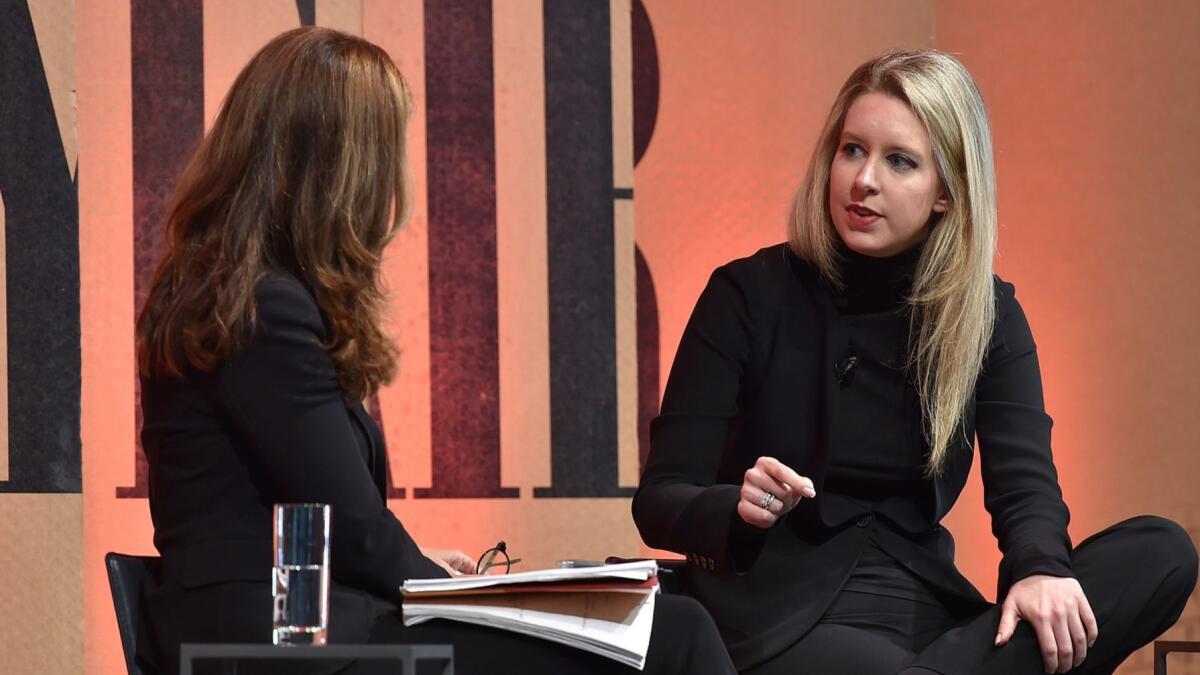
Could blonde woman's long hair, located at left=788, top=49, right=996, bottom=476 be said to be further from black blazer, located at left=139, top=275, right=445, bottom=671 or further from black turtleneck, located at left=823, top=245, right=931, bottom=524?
black blazer, located at left=139, top=275, right=445, bottom=671

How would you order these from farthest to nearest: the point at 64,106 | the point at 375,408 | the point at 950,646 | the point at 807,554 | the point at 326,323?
1. the point at 375,408
2. the point at 64,106
3. the point at 807,554
4. the point at 950,646
5. the point at 326,323

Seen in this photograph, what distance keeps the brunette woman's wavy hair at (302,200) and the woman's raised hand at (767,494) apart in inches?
18.6

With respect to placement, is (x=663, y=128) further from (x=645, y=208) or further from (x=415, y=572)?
(x=415, y=572)

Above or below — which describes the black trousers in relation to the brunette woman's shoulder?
below

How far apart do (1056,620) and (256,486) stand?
994 millimetres

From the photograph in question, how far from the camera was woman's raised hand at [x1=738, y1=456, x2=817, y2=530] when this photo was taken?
179 cm

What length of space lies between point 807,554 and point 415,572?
653 millimetres

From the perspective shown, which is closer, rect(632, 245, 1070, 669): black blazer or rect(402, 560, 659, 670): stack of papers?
rect(402, 560, 659, 670): stack of papers

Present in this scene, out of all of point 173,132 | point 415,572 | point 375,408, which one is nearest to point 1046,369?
point 375,408

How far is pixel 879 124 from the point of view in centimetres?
217

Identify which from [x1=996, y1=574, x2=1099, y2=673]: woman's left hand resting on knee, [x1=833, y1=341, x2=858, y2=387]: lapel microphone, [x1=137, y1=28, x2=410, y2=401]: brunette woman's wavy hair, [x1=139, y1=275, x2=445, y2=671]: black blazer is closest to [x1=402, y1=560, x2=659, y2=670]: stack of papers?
[x1=139, y1=275, x2=445, y2=671]: black blazer

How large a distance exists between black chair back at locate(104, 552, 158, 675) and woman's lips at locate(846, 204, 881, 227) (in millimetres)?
1113

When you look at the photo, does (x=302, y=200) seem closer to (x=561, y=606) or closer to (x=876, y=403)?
(x=561, y=606)

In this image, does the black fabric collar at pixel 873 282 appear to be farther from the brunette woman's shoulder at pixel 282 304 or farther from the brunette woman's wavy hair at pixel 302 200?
the brunette woman's shoulder at pixel 282 304
